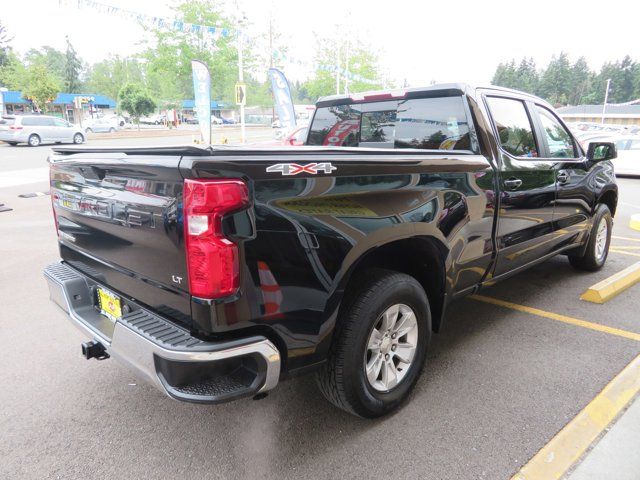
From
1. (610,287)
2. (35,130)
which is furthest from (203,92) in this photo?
(610,287)

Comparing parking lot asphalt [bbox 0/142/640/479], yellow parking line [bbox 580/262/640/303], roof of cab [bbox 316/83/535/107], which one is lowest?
parking lot asphalt [bbox 0/142/640/479]

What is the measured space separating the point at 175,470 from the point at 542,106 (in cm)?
401

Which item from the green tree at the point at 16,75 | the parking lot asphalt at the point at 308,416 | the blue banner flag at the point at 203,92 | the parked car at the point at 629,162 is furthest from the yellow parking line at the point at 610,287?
the green tree at the point at 16,75

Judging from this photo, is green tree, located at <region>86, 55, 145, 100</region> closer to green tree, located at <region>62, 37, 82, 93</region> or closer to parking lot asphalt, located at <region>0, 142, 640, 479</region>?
green tree, located at <region>62, 37, 82, 93</region>

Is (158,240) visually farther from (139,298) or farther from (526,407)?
(526,407)

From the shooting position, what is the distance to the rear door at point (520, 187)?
3.39 metres

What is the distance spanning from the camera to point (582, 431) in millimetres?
2512

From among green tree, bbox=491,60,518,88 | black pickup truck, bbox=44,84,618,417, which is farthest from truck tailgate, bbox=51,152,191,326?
green tree, bbox=491,60,518,88

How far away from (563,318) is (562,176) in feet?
4.07

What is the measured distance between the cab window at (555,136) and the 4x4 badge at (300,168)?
2.80 meters

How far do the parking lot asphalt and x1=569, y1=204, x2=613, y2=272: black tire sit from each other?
1183 mm

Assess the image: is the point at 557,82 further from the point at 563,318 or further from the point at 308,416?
the point at 308,416

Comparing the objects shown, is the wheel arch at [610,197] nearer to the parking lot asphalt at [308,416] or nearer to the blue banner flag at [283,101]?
the parking lot asphalt at [308,416]

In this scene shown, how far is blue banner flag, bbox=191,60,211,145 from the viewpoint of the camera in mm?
18094
